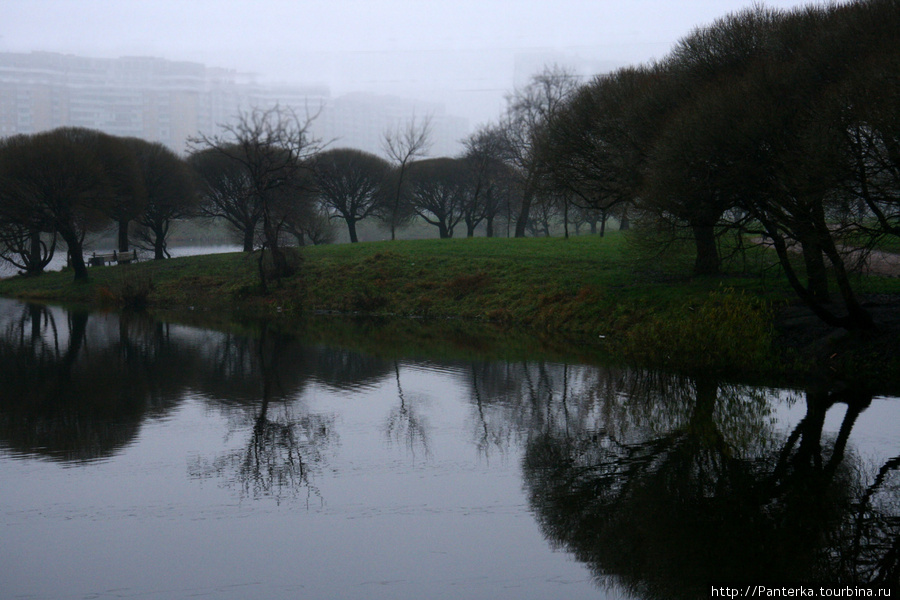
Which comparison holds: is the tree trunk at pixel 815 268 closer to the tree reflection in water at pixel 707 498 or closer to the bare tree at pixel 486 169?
the tree reflection in water at pixel 707 498

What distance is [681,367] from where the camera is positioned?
15859mm

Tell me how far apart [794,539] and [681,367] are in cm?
885

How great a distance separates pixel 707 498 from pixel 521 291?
2094 cm

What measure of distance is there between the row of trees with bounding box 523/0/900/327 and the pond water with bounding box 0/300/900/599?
3.22 metres

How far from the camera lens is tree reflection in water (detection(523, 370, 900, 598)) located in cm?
668

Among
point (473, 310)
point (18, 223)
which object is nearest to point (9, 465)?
point (473, 310)

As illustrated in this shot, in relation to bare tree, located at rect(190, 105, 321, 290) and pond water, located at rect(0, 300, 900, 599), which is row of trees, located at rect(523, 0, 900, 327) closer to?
pond water, located at rect(0, 300, 900, 599)

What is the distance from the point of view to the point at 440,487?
8.91 metres

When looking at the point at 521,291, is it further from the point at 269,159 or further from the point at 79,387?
the point at 79,387

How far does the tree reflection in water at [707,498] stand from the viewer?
263 inches

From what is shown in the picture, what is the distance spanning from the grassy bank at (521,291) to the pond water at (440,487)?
1.57 m

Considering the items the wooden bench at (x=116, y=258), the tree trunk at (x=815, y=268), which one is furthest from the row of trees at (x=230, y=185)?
the tree trunk at (x=815, y=268)

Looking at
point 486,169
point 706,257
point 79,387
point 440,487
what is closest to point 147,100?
point 486,169

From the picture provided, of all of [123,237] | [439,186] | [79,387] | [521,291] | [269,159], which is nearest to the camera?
[79,387]
